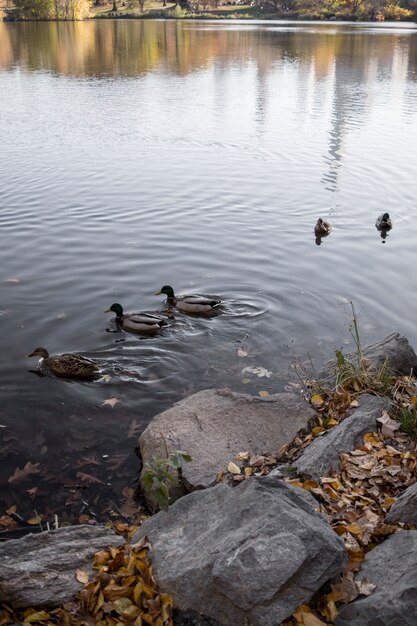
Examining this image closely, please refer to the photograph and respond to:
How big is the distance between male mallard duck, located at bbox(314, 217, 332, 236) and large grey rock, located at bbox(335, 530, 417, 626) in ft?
32.7

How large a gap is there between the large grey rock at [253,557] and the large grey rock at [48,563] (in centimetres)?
57

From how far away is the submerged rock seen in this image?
6.50 meters

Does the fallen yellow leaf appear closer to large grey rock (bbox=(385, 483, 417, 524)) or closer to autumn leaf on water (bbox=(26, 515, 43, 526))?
autumn leaf on water (bbox=(26, 515, 43, 526))

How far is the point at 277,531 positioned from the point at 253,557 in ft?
0.80

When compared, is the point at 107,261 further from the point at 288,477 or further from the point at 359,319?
the point at 288,477

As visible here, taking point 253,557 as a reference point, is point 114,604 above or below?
below

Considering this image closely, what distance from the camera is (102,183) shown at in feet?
56.9

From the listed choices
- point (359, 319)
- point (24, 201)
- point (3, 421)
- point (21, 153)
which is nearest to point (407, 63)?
point (21, 153)

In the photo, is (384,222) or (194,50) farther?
(194,50)

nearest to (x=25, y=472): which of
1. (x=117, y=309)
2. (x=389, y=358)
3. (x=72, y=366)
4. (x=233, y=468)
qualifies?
(x=72, y=366)

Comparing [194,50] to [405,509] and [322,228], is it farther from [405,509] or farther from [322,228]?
[405,509]

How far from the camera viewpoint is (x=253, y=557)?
12.8 ft

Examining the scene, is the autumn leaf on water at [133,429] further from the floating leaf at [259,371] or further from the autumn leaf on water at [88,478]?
the floating leaf at [259,371]

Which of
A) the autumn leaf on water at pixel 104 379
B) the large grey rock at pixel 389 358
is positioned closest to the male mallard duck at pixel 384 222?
the large grey rock at pixel 389 358
